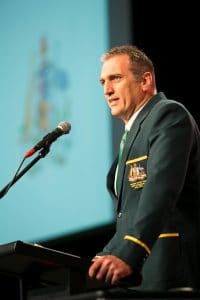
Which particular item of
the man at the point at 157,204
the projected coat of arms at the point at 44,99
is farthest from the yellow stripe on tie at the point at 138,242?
the projected coat of arms at the point at 44,99

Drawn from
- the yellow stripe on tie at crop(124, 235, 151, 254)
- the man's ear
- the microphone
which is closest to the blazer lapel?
the man's ear

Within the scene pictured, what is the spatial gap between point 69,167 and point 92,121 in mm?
281

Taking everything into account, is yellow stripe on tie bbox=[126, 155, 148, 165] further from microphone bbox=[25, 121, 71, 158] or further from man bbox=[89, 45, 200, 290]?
microphone bbox=[25, 121, 71, 158]

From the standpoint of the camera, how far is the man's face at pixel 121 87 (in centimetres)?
246

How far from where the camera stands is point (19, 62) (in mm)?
4141

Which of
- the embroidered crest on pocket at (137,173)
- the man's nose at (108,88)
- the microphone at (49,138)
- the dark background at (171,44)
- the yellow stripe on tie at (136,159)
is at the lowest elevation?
the embroidered crest on pocket at (137,173)

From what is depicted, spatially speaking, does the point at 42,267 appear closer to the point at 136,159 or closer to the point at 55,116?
the point at 136,159

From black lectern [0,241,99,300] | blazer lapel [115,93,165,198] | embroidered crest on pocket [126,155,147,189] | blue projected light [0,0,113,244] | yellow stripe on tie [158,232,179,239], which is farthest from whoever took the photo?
blue projected light [0,0,113,244]

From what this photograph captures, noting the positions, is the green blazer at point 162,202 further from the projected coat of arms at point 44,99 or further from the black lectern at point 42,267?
the projected coat of arms at point 44,99

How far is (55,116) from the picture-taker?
3.86m

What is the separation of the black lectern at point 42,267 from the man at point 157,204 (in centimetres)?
7

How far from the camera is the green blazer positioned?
6.44 feet

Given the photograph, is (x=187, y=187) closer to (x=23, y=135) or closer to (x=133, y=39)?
(x=133, y=39)

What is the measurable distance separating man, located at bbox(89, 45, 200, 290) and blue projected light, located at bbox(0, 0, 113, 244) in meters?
1.32
